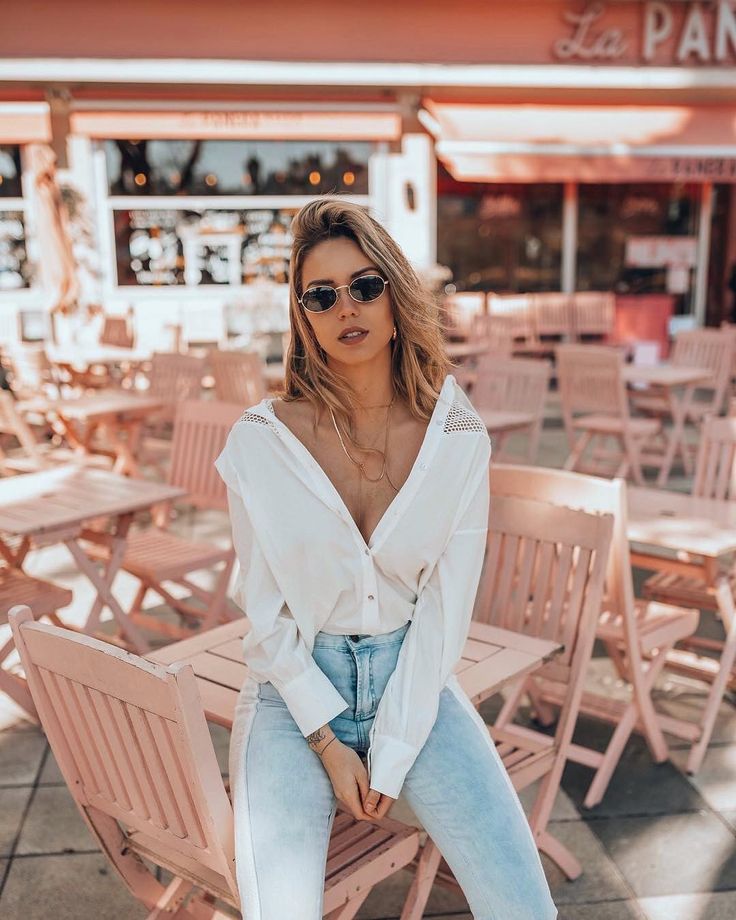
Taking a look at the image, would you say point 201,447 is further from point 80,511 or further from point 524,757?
point 524,757

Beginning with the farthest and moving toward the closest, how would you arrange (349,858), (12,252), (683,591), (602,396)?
(12,252)
(602,396)
(683,591)
(349,858)

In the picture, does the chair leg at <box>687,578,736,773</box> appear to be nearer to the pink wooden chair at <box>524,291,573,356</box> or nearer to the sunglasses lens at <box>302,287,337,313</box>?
the sunglasses lens at <box>302,287,337,313</box>

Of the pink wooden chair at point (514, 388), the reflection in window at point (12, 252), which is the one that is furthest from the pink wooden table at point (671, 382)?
the reflection in window at point (12, 252)

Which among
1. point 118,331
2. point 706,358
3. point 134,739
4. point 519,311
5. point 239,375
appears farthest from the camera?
point 519,311

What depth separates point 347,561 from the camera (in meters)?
2.14

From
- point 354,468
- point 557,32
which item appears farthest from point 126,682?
point 557,32

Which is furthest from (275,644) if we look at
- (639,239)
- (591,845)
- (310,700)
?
(639,239)

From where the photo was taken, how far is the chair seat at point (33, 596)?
3.67 m

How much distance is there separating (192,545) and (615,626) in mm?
2033

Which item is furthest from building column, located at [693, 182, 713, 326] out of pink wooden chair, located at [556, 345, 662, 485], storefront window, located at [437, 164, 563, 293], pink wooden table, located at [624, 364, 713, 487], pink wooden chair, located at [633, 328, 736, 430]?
pink wooden chair, located at [556, 345, 662, 485]

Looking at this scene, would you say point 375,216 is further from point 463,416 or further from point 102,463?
point 102,463

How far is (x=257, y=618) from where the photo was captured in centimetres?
216

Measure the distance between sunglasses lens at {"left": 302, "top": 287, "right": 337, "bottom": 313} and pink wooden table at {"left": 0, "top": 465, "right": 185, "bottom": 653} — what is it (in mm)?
1702

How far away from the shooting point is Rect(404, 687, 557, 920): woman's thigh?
6.28 feet
